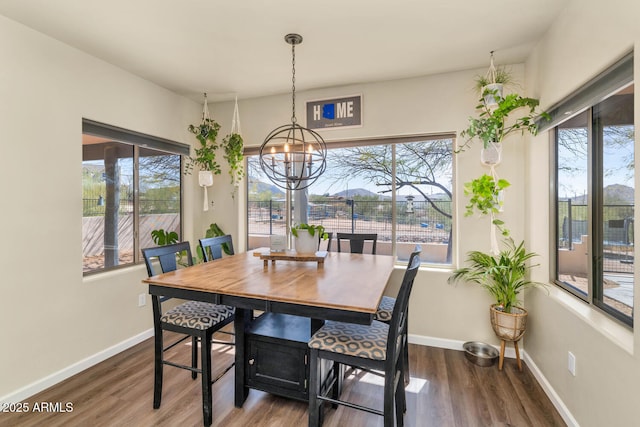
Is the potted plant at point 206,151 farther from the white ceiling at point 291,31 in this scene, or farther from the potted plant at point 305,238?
the potted plant at point 305,238

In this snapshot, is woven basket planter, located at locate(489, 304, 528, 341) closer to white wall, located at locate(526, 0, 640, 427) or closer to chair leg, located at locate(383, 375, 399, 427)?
white wall, located at locate(526, 0, 640, 427)

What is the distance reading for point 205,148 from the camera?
382cm

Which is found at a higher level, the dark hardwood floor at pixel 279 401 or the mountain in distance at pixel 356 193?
the mountain in distance at pixel 356 193

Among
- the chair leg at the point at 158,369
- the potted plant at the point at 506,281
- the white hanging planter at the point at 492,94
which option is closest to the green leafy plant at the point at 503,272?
the potted plant at the point at 506,281

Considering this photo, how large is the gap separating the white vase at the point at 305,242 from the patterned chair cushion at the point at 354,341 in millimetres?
783

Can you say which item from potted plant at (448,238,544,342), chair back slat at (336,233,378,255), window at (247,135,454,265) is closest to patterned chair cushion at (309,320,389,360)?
chair back slat at (336,233,378,255)

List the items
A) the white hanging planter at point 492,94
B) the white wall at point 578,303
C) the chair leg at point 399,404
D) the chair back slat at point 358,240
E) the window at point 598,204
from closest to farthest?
the white wall at point 578,303 < the window at point 598,204 < the chair leg at point 399,404 < the white hanging planter at point 492,94 < the chair back slat at point 358,240

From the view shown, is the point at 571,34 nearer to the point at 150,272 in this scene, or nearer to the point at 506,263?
the point at 506,263

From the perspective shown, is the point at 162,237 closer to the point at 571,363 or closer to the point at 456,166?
the point at 456,166

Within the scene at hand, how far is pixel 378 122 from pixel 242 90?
5.25ft

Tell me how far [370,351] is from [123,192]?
286 cm

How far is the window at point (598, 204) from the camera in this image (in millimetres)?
1676

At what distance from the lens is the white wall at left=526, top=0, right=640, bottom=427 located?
1.47 metres

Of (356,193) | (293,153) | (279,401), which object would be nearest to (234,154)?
(356,193)
